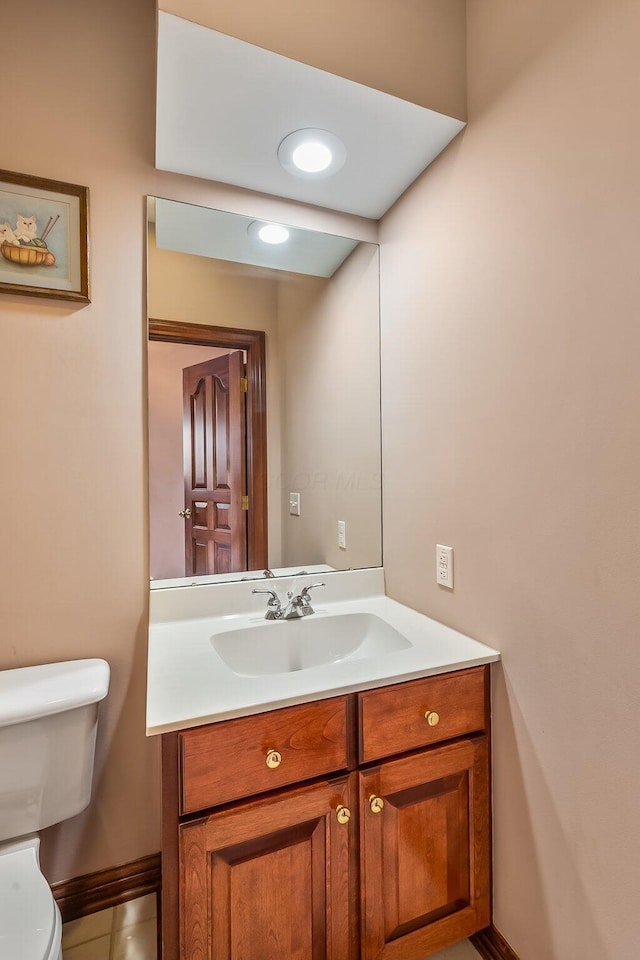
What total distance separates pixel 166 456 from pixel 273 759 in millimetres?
918

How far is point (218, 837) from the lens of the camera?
895mm

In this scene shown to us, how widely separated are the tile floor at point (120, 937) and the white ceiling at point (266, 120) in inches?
87.3

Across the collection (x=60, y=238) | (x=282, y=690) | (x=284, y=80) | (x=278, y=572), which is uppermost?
(x=284, y=80)

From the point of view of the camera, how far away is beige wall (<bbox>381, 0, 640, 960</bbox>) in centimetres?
84

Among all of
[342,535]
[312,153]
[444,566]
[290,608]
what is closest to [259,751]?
[290,608]

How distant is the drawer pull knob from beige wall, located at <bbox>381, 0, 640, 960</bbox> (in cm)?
58

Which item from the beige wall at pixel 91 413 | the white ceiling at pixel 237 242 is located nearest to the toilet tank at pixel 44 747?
the beige wall at pixel 91 413

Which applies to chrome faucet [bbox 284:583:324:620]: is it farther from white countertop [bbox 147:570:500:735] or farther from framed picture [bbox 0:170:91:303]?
framed picture [bbox 0:170:91:303]

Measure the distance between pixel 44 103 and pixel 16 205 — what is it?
314mm

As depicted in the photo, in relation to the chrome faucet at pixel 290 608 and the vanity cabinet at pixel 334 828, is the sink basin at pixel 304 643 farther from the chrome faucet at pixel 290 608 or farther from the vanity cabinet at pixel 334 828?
the vanity cabinet at pixel 334 828

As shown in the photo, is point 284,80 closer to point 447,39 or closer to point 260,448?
point 447,39

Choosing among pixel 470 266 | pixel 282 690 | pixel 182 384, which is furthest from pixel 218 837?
pixel 470 266

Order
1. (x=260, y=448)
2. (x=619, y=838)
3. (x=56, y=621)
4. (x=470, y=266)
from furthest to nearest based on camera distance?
(x=260, y=448)
(x=56, y=621)
(x=470, y=266)
(x=619, y=838)

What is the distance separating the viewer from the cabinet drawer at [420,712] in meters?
1.02
